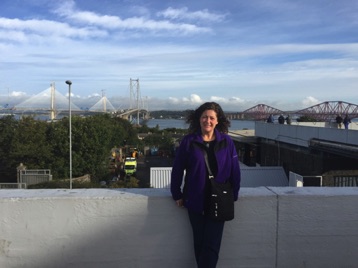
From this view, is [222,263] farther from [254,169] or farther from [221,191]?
[254,169]

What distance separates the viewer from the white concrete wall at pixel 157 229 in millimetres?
3424

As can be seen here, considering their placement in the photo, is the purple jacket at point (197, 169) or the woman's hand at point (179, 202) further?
the woman's hand at point (179, 202)

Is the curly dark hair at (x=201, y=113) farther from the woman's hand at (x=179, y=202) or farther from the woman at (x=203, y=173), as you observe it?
the woman's hand at (x=179, y=202)

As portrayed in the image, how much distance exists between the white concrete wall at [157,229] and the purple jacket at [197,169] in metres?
0.23

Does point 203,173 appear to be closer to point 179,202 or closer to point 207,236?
point 179,202

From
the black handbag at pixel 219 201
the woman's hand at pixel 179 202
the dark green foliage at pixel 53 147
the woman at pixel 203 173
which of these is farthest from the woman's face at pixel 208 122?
the dark green foliage at pixel 53 147

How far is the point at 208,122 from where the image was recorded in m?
3.38

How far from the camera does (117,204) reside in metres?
3.46

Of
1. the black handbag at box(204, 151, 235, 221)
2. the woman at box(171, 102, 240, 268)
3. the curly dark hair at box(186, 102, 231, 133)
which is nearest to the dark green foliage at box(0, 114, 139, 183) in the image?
the curly dark hair at box(186, 102, 231, 133)

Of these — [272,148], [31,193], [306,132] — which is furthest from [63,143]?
[31,193]

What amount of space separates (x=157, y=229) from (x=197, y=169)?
713 mm

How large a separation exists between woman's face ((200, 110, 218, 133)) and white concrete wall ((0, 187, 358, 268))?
2.22ft

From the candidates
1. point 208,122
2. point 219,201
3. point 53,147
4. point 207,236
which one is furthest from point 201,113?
point 53,147

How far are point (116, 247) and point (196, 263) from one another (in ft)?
2.36
